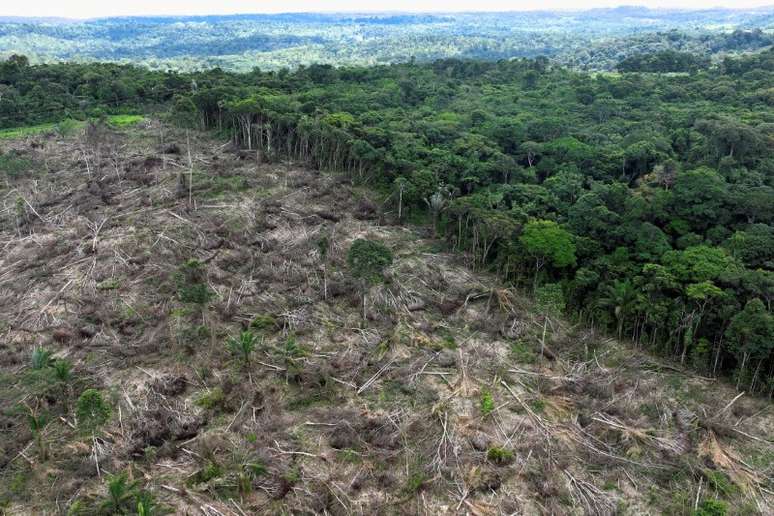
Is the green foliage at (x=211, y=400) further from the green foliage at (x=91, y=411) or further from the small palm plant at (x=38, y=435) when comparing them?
the small palm plant at (x=38, y=435)

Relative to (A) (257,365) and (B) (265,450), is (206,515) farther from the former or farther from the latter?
(A) (257,365)

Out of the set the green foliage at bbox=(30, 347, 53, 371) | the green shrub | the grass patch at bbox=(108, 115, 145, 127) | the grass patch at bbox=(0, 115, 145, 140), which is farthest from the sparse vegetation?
the grass patch at bbox=(108, 115, 145, 127)

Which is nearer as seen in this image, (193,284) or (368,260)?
Result: (368,260)

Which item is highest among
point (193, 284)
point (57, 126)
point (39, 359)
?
point (57, 126)

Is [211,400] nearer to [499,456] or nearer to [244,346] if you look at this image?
[244,346]

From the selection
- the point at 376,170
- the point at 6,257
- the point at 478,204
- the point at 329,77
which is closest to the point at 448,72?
the point at 329,77

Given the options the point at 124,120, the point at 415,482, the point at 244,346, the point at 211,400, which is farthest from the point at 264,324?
the point at 124,120

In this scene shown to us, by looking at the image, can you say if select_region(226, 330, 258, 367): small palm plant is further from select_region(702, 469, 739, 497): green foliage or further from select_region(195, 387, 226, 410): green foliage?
select_region(702, 469, 739, 497): green foliage
